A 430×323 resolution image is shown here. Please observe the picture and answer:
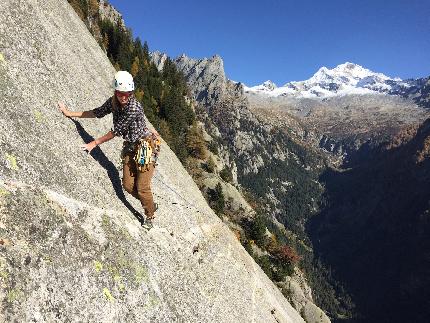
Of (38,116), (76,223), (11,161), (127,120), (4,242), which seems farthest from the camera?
(38,116)

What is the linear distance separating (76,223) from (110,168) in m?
4.28

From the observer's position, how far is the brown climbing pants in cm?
1294

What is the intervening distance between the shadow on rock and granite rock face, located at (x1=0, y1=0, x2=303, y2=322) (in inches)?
2.1

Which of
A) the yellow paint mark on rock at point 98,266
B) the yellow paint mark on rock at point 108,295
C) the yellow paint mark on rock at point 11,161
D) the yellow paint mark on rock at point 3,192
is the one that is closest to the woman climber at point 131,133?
the yellow paint mark on rock at point 98,266

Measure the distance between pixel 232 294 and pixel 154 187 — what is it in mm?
5734

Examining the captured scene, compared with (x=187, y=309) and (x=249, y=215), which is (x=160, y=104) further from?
(x=187, y=309)

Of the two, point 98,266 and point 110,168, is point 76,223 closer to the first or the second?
point 98,266

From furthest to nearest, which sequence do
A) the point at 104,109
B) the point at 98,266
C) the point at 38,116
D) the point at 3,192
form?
the point at 38,116 → the point at 104,109 → the point at 98,266 → the point at 3,192

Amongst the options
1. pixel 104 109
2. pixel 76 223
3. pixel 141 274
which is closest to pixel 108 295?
pixel 141 274

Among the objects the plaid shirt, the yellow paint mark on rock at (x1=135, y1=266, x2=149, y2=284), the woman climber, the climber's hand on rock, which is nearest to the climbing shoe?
the woman climber

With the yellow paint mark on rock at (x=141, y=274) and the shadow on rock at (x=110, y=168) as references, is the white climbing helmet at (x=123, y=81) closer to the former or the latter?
the shadow on rock at (x=110, y=168)

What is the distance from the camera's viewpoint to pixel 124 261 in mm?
12445

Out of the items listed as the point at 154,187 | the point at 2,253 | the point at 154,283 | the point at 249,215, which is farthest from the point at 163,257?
the point at 249,215

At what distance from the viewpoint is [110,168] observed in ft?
50.5
